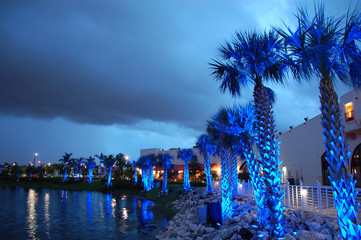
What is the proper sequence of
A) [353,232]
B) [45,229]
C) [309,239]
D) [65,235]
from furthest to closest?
[45,229], [65,235], [309,239], [353,232]

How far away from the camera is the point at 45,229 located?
19.4 metres

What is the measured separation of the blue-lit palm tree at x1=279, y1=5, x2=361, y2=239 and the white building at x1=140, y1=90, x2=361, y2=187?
45.5ft

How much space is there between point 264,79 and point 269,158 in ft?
11.4

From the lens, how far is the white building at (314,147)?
68.9ft

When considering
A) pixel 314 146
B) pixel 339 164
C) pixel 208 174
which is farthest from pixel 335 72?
pixel 208 174

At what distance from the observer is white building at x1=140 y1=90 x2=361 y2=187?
21.0 metres

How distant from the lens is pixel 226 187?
16.7 metres

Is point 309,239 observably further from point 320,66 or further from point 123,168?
point 123,168

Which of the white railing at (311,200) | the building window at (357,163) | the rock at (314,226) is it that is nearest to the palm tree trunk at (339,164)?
the white railing at (311,200)

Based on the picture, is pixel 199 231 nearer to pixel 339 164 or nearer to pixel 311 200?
pixel 311 200

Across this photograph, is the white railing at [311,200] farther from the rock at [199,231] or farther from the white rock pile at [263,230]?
the rock at [199,231]

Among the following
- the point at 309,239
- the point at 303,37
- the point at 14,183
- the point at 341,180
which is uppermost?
the point at 303,37

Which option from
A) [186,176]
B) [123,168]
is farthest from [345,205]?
[123,168]

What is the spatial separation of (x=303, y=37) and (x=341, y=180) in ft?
13.1
